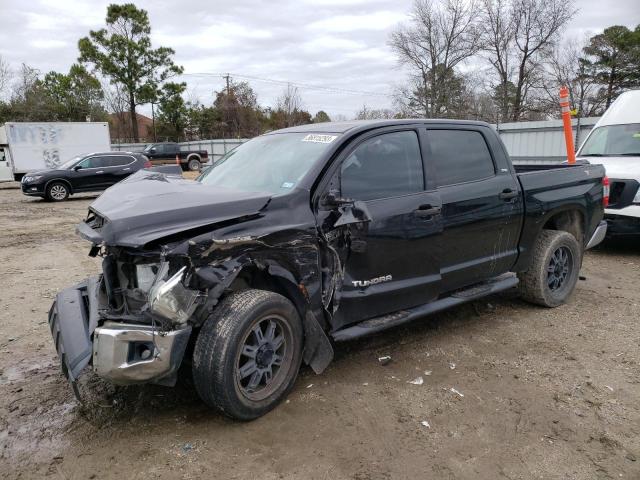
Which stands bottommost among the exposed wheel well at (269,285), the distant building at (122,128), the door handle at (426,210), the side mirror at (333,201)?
the exposed wheel well at (269,285)

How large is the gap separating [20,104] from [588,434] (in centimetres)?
4305

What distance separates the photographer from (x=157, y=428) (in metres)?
3.09

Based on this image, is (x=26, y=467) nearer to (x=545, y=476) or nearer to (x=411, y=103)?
(x=545, y=476)

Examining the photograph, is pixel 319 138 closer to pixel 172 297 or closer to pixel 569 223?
pixel 172 297

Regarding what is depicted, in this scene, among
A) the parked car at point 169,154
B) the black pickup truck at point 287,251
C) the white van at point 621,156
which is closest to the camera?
the black pickup truck at point 287,251

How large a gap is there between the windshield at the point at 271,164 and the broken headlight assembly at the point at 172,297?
3.18 feet

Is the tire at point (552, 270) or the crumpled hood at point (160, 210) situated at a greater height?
the crumpled hood at point (160, 210)

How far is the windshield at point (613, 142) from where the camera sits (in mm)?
8016

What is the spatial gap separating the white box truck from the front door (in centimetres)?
2336

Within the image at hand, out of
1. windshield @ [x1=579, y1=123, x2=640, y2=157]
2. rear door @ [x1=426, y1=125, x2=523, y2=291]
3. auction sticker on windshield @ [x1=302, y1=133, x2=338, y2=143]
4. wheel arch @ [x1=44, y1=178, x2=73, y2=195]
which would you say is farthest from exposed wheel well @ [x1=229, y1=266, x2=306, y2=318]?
wheel arch @ [x1=44, y1=178, x2=73, y2=195]

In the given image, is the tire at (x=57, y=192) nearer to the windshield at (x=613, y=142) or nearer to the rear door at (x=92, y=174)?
the rear door at (x=92, y=174)

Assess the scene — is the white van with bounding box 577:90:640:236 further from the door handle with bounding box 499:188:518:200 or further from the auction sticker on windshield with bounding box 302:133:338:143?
the auction sticker on windshield with bounding box 302:133:338:143

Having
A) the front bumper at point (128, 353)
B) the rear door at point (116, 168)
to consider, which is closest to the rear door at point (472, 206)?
the front bumper at point (128, 353)

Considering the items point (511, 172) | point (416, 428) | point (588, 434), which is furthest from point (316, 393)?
point (511, 172)
